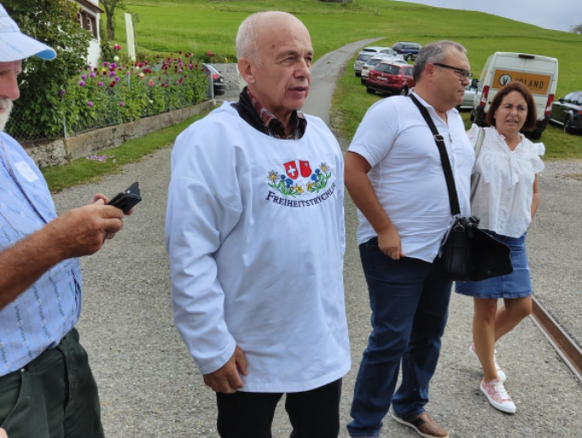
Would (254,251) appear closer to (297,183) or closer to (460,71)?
(297,183)

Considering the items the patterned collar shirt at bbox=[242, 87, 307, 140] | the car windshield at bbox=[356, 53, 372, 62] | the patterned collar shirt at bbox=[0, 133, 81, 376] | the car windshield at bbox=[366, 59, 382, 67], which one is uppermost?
the patterned collar shirt at bbox=[242, 87, 307, 140]

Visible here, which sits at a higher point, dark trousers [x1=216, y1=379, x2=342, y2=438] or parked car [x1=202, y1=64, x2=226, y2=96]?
dark trousers [x1=216, y1=379, x2=342, y2=438]

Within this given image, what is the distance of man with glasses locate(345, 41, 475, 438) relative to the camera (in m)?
2.54

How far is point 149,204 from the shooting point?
7352mm

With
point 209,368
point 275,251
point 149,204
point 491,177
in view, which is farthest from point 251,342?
point 149,204

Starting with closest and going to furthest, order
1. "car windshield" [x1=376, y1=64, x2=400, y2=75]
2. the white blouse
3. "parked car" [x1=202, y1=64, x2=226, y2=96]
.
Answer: the white blouse
"parked car" [x1=202, y1=64, x2=226, y2=96]
"car windshield" [x1=376, y1=64, x2=400, y2=75]

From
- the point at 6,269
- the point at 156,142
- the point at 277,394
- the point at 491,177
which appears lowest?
the point at 156,142

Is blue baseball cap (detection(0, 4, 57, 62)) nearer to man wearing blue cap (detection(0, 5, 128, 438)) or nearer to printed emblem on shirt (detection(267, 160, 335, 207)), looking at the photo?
man wearing blue cap (detection(0, 5, 128, 438))

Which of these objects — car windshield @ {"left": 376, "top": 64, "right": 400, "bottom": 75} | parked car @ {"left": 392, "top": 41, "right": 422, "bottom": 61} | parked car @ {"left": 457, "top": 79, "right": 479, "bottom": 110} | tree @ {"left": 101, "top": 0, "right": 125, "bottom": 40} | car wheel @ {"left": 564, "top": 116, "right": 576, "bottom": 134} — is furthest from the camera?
parked car @ {"left": 392, "top": 41, "right": 422, "bottom": 61}

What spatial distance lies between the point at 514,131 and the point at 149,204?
5.34 m

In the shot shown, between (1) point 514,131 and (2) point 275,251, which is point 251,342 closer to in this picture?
(2) point 275,251

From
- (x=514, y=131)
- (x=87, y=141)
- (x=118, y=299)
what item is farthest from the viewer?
(x=87, y=141)

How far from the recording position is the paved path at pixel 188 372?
3.02m

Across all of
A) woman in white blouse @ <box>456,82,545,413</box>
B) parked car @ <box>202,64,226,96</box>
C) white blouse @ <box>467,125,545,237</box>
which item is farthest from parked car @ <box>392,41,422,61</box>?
white blouse @ <box>467,125,545,237</box>
